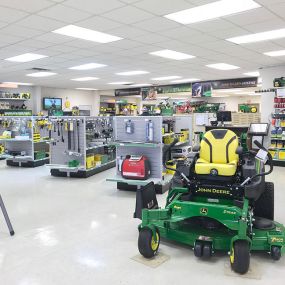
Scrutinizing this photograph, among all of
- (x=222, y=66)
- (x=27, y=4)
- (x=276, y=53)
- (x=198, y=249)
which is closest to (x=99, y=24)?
(x=27, y=4)

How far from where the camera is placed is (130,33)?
5.57 m

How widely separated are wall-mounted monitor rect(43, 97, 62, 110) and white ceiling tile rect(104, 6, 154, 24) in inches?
430

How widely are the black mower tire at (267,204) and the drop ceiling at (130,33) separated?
2457 mm

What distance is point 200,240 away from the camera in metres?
3.07

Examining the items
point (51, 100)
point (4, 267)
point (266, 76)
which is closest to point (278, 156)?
point (266, 76)

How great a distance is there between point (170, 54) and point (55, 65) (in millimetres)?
3454

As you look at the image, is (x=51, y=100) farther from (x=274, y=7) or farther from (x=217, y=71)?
(x=274, y=7)

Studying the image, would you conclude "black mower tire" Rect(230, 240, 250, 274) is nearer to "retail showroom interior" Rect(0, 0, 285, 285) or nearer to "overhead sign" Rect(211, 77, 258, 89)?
"retail showroom interior" Rect(0, 0, 285, 285)

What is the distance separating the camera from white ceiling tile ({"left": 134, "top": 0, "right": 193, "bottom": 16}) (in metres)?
4.05

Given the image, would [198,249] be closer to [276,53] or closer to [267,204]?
[267,204]

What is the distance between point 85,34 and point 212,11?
7.82ft

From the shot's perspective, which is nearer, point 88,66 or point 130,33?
point 130,33

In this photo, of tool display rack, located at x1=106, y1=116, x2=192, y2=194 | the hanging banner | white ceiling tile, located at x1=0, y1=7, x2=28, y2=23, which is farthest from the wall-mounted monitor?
white ceiling tile, located at x1=0, y1=7, x2=28, y2=23

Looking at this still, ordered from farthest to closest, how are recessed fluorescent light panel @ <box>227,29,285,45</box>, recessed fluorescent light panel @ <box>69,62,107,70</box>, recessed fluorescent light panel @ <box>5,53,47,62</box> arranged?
recessed fluorescent light panel @ <box>69,62,107,70</box>, recessed fluorescent light panel @ <box>5,53,47,62</box>, recessed fluorescent light panel @ <box>227,29,285,45</box>
